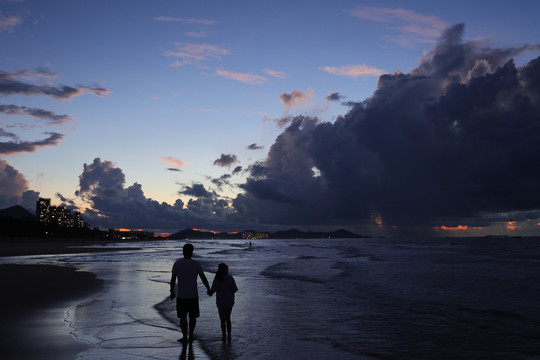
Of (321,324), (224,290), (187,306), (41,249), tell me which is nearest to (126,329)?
(187,306)

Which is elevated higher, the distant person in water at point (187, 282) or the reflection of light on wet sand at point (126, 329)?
the distant person in water at point (187, 282)

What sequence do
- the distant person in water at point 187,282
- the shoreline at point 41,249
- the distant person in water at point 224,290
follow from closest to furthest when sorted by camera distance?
the distant person in water at point 187,282 < the distant person in water at point 224,290 < the shoreline at point 41,249

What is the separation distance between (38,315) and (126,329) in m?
4.14

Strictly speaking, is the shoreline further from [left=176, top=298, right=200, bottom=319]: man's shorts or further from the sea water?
[left=176, top=298, right=200, bottom=319]: man's shorts

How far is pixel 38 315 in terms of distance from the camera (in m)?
13.5

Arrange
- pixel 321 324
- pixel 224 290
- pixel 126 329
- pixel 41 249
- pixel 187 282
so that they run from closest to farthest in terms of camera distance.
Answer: pixel 187 282 < pixel 224 290 < pixel 126 329 < pixel 321 324 < pixel 41 249

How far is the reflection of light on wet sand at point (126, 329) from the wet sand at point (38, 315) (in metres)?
0.48

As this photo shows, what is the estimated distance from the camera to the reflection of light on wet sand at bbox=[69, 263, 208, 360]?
9078mm

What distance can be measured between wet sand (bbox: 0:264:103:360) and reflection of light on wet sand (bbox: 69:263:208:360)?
476 millimetres

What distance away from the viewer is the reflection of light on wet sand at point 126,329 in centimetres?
908

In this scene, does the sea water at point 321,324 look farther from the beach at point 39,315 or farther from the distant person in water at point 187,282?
the distant person in water at point 187,282

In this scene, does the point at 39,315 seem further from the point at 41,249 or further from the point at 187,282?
the point at 41,249

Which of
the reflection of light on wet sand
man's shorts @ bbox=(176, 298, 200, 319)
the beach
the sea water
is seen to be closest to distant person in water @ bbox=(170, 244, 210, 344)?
man's shorts @ bbox=(176, 298, 200, 319)

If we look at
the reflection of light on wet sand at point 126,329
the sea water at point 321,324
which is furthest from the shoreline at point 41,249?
the sea water at point 321,324
